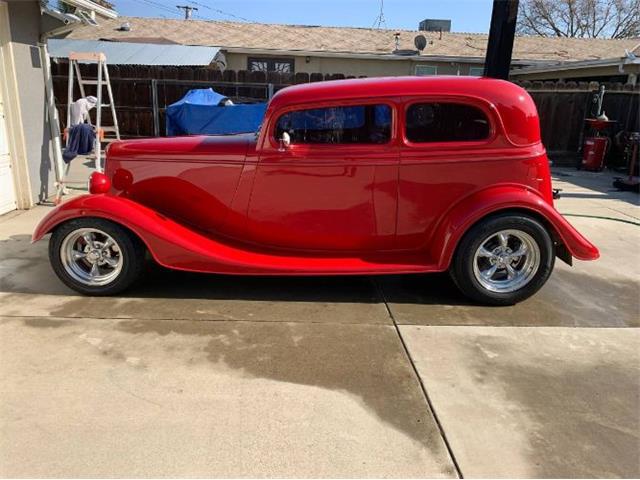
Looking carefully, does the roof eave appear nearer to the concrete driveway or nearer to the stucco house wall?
the stucco house wall

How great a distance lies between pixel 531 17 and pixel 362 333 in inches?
1686

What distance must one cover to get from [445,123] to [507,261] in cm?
125

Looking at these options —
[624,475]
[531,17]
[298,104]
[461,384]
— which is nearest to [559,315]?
[461,384]

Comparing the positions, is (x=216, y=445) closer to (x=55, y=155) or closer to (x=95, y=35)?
(x=55, y=155)

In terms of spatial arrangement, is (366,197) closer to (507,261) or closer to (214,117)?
(507,261)

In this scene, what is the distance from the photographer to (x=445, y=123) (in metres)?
4.17

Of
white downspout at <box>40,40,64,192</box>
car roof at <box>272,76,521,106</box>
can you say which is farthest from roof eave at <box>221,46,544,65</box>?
car roof at <box>272,76,521,106</box>

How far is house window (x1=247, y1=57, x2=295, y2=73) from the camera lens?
69.4ft

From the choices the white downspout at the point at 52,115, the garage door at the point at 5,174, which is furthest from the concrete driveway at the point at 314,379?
the white downspout at the point at 52,115

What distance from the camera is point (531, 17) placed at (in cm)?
3925

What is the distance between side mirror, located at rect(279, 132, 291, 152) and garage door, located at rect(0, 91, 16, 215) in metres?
4.42

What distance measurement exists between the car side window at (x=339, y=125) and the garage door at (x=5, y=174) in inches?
172

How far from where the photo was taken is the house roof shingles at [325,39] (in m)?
20.6

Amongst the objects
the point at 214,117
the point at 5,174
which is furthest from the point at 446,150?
the point at 214,117
